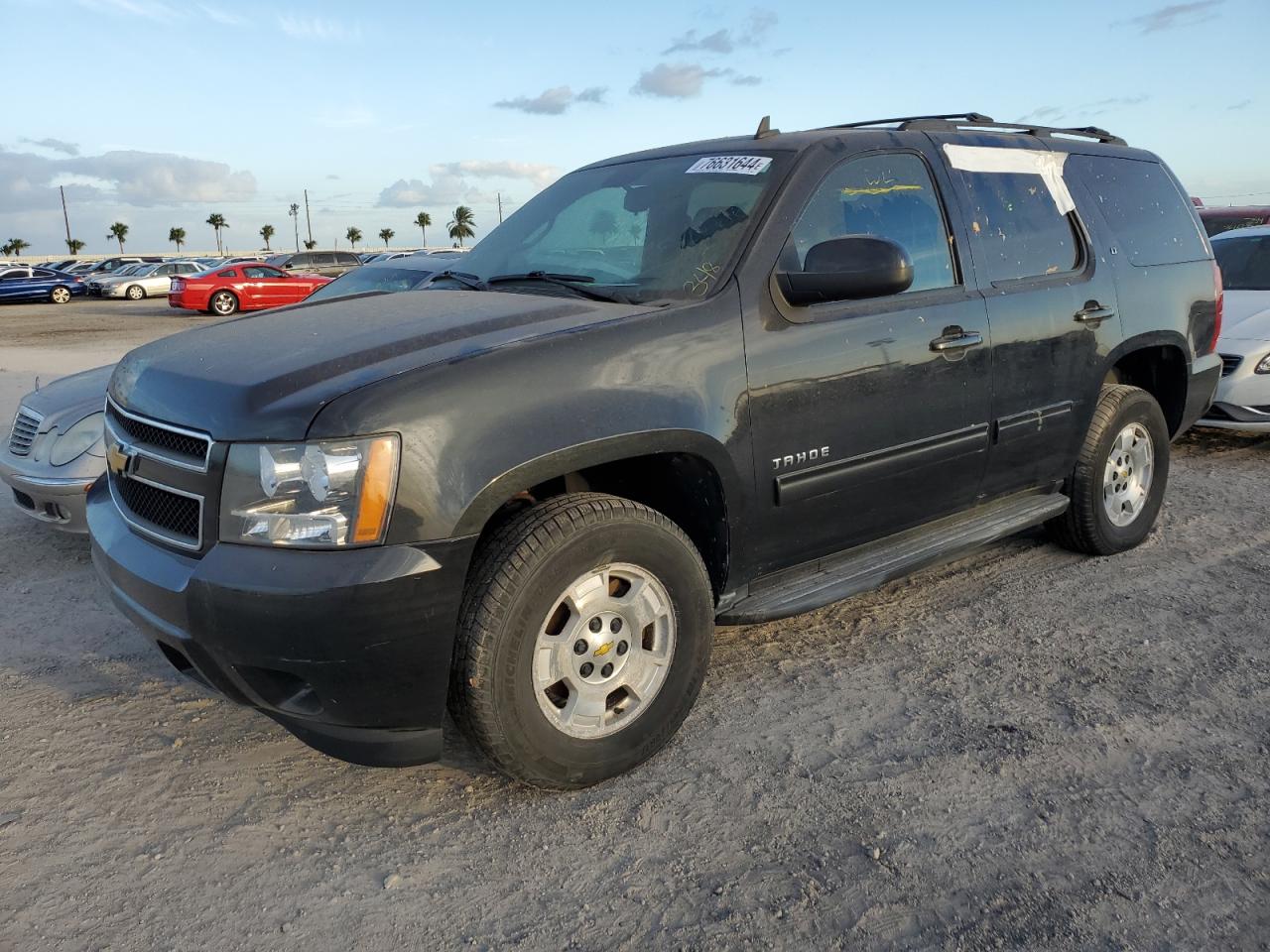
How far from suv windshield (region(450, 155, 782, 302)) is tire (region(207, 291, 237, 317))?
82.4 ft

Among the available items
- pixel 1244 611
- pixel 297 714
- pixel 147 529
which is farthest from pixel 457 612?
pixel 1244 611

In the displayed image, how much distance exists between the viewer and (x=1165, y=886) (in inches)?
98.0

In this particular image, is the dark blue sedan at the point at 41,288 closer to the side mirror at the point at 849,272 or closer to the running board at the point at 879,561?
the running board at the point at 879,561

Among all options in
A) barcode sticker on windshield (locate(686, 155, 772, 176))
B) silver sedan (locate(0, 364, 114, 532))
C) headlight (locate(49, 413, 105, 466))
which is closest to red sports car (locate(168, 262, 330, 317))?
silver sedan (locate(0, 364, 114, 532))

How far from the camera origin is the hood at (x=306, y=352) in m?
2.59

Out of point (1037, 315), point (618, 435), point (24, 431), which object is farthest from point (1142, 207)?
point (24, 431)

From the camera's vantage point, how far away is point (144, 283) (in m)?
36.6

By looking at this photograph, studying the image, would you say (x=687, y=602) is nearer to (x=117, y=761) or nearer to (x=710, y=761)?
(x=710, y=761)

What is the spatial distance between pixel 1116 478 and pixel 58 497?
5138mm

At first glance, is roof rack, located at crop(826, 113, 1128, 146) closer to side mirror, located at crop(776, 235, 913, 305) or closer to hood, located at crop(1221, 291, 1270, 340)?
side mirror, located at crop(776, 235, 913, 305)

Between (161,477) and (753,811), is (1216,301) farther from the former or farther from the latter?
(161,477)

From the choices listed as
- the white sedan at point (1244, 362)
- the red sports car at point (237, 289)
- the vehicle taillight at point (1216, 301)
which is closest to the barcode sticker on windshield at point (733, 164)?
the vehicle taillight at point (1216, 301)

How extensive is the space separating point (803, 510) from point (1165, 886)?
4.82ft

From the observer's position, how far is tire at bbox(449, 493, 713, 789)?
2691 millimetres
